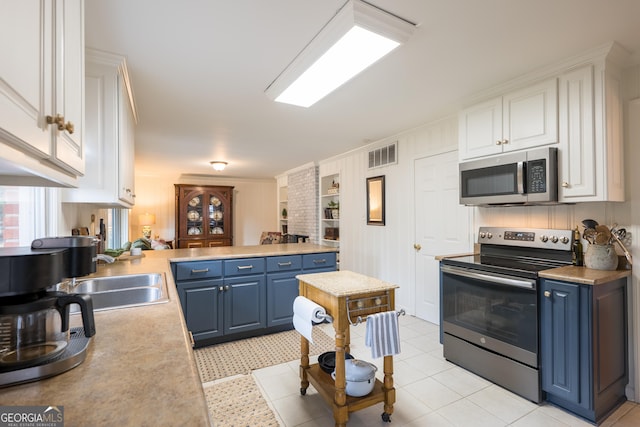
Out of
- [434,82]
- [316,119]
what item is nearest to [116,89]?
[316,119]

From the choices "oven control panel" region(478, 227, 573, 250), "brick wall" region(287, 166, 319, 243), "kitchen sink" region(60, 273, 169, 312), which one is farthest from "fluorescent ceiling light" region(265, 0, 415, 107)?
"brick wall" region(287, 166, 319, 243)

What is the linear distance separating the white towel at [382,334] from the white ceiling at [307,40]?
160 centimetres

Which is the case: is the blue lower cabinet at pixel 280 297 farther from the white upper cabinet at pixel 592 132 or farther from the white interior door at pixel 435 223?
the white upper cabinet at pixel 592 132

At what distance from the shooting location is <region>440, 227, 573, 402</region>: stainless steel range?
203cm

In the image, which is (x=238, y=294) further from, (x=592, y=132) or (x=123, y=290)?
(x=592, y=132)

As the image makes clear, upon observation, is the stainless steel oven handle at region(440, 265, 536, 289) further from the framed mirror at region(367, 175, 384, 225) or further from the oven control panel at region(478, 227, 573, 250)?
the framed mirror at region(367, 175, 384, 225)

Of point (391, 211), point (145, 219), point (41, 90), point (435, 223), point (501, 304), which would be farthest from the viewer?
point (145, 219)

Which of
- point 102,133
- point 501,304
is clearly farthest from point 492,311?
point 102,133

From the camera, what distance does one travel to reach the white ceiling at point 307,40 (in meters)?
1.52

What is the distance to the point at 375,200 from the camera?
14.1 feet

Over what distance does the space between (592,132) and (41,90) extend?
2678mm

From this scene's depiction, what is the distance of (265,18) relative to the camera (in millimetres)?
1587

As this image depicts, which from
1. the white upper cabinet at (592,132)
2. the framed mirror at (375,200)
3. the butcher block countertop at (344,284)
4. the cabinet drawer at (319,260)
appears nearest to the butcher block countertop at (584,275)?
the white upper cabinet at (592,132)

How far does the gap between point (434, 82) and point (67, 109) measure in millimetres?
2275
